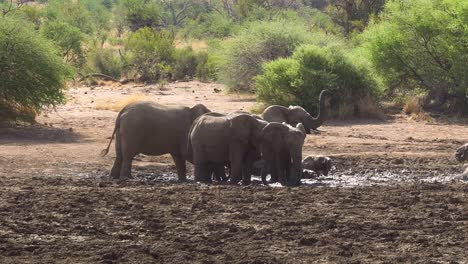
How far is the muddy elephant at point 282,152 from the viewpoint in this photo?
49.1 feet

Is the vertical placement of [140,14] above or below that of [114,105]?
above

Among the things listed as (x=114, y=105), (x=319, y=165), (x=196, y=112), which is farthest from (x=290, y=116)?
(x=114, y=105)

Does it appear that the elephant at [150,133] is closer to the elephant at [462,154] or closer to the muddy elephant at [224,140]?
the muddy elephant at [224,140]

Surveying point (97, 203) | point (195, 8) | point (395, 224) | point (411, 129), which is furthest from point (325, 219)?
point (195, 8)

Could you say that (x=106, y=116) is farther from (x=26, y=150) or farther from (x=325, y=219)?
(x=325, y=219)

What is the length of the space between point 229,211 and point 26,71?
11648 millimetres

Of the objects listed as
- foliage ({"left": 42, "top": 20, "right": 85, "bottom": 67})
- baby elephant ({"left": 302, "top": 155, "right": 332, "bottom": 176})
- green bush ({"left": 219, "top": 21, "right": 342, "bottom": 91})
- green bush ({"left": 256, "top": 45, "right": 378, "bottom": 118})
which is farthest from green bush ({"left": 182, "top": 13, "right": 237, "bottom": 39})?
baby elephant ({"left": 302, "top": 155, "right": 332, "bottom": 176})

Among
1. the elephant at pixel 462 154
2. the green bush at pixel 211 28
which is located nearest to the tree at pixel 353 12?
the green bush at pixel 211 28

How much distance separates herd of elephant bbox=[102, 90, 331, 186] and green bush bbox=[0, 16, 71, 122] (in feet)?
20.8

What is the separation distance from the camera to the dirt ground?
30.4 ft

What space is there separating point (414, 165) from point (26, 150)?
6.81 meters

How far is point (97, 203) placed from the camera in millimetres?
12281

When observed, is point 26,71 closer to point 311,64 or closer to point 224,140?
point 311,64

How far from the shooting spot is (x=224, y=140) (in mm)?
15477
